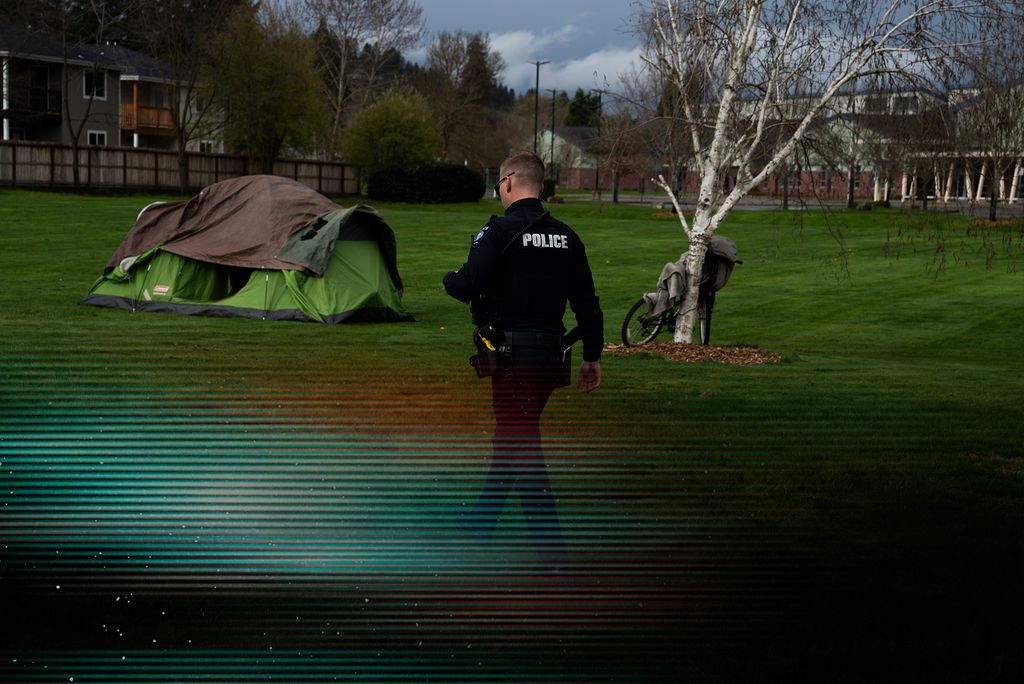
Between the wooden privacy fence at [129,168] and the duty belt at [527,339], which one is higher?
the wooden privacy fence at [129,168]

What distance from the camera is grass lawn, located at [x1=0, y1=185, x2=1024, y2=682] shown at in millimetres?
4484

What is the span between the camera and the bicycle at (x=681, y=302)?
14.6 m

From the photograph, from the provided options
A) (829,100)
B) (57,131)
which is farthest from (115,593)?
(57,131)

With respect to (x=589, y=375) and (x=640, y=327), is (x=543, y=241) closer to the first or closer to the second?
(x=589, y=375)

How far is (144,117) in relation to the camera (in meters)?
62.4

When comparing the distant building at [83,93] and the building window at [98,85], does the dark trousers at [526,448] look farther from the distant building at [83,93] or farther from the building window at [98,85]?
the building window at [98,85]

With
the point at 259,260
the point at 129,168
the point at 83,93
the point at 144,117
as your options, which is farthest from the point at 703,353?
the point at 144,117

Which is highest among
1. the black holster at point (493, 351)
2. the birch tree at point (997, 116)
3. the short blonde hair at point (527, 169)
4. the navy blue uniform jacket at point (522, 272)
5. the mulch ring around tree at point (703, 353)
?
the birch tree at point (997, 116)

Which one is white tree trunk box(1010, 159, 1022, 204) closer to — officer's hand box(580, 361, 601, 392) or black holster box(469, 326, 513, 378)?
officer's hand box(580, 361, 601, 392)

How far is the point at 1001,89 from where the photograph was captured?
1052 centimetres

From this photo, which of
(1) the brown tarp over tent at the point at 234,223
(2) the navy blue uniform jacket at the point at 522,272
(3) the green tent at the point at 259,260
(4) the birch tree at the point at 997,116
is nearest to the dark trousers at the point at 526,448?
(2) the navy blue uniform jacket at the point at 522,272

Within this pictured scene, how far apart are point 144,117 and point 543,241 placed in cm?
6126
